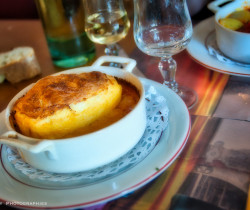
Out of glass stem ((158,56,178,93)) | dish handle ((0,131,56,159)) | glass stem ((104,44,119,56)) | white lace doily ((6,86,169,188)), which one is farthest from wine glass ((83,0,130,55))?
dish handle ((0,131,56,159))

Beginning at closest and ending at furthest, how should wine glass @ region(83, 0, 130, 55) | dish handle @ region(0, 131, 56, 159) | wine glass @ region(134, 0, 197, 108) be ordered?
1. dish handle @ region(0, 131, 56, 159)
2. wine glass @ region(134, 0, 197, 108)
3. wine glass @ region(83, 0, 130, 55)

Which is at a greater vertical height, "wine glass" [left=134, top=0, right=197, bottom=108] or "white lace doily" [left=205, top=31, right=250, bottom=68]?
"wine glass" [left=134, top=0, right=197, bottom=108]

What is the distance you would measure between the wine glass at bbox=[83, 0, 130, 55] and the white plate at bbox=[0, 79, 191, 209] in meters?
0.39

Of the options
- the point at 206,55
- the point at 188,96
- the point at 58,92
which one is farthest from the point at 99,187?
the point at 206,55

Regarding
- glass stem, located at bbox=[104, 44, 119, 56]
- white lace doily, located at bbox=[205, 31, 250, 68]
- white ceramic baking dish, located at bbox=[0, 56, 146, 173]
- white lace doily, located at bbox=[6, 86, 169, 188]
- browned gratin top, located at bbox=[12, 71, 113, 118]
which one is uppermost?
browned gratin top, located at bbox=[12, 71, 113, 118]

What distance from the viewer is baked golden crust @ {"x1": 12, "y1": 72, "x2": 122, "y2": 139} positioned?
49cm

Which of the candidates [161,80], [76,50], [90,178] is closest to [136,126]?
[90,178]

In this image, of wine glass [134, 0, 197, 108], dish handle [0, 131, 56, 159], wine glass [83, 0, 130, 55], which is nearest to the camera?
dish handle [0, 131, 56, 159]

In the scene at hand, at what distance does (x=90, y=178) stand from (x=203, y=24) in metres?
0.62

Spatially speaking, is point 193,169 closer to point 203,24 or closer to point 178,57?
point 178,57

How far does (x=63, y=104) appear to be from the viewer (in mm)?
502

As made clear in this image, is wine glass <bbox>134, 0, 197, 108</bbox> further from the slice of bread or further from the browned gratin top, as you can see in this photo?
the slice of bread

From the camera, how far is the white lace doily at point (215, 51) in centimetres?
73

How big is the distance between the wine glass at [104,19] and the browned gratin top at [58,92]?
0.27 metres
